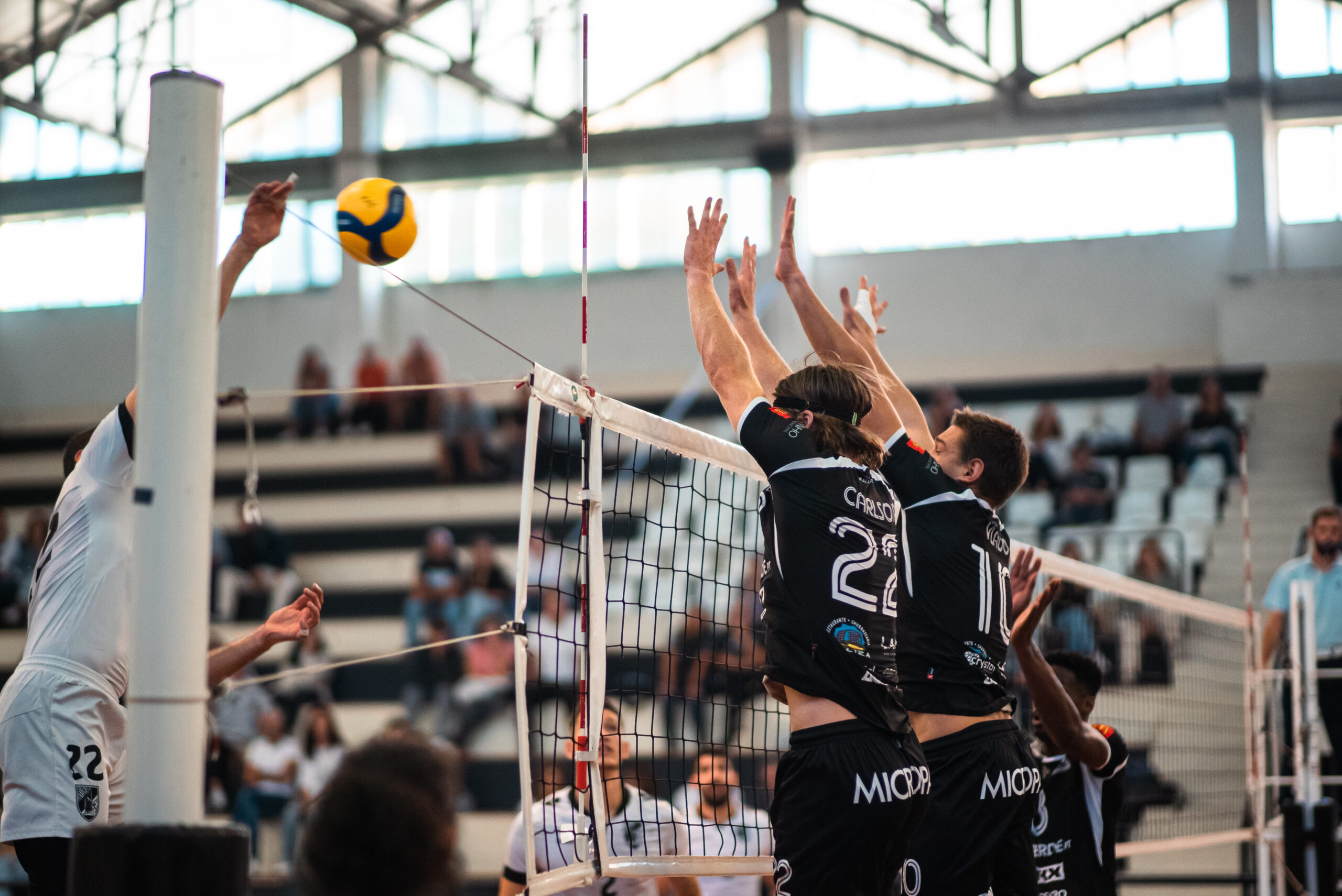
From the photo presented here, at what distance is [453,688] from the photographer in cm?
1362

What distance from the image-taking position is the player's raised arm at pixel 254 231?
3246 millimetres

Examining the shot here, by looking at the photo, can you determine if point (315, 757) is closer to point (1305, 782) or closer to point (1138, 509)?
point (1305, 782)

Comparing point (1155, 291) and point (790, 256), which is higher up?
point (1155, 291)

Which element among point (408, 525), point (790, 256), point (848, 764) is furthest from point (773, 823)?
point (408, 525)

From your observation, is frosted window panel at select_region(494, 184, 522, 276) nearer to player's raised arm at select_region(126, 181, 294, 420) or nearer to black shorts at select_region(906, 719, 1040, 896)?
black shorts at select_region(906, 719, 1040, 896)

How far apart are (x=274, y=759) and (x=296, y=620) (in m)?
9.76

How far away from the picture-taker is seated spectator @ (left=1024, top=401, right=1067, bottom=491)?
52.5ft

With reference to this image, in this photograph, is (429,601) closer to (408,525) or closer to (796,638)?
(408,525)

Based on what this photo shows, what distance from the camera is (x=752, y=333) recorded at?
4.08m

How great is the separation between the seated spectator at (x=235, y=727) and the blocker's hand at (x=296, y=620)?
9.57m

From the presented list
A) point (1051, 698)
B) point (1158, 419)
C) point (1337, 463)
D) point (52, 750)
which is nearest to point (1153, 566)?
point (1337, 463)

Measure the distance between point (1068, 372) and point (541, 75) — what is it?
9.40 m

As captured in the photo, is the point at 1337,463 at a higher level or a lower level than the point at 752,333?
higher

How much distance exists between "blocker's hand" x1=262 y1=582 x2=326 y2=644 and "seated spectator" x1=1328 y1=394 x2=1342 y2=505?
1424 centimetres
